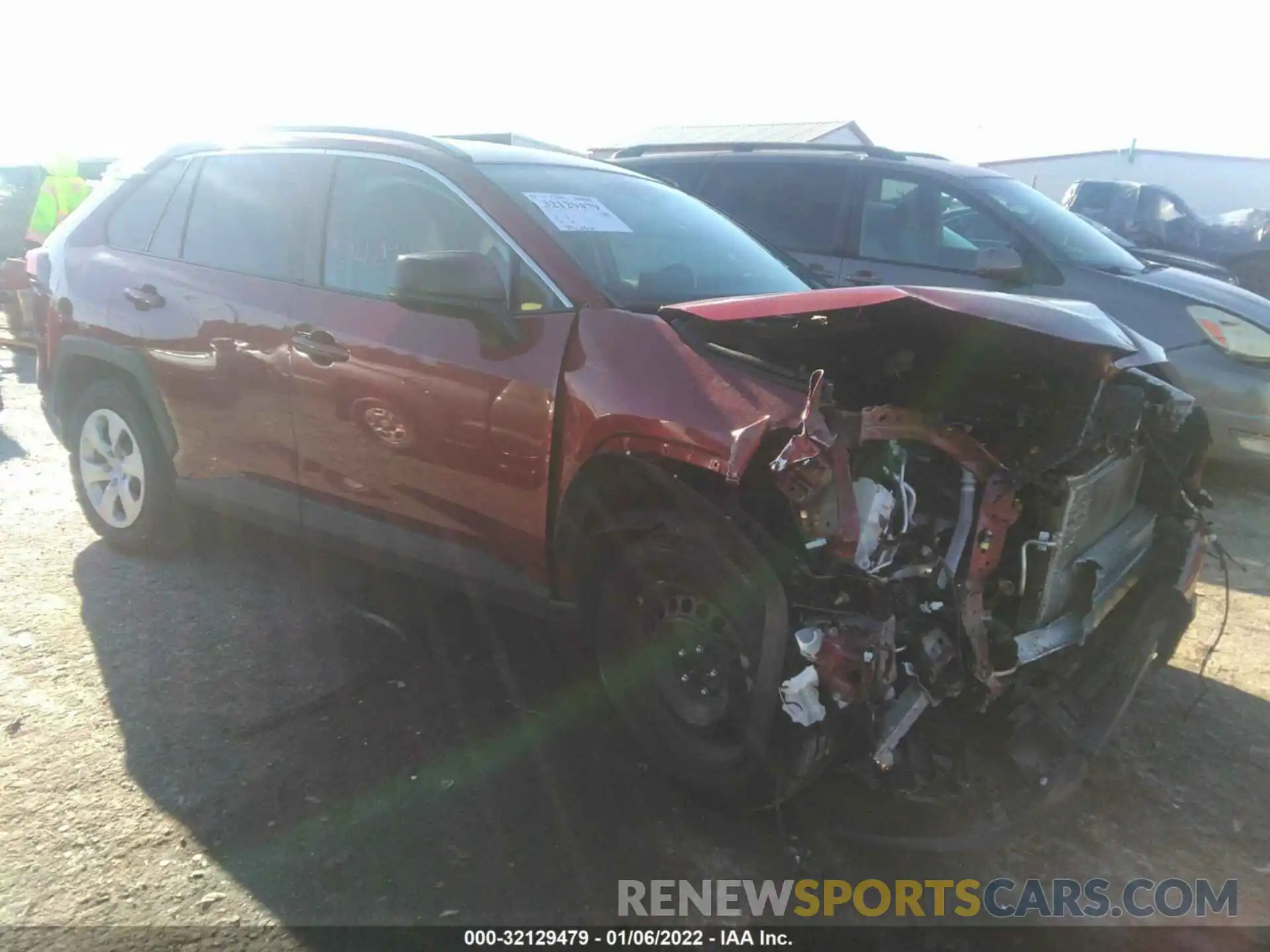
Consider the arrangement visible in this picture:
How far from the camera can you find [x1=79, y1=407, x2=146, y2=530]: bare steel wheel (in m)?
4.43

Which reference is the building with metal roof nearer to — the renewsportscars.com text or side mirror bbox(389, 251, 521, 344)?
side mirror bbox(389, 251, 521, 344)

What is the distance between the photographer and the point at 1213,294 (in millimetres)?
6039

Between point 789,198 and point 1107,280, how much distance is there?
85.5 inches

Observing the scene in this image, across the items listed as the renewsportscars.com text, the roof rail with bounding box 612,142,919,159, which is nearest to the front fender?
the renewsportscars.com text

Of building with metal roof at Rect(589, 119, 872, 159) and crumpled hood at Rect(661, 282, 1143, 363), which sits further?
building with metal roof at Rect(589, 119, 872, 159)

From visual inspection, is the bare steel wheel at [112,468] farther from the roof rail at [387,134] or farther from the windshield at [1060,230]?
the windshield at [1060,230]

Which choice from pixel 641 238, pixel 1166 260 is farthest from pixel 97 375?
pixel 1166 260

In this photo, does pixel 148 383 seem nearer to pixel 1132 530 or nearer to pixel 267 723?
pixel 267 723

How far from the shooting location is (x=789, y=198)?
270 inches

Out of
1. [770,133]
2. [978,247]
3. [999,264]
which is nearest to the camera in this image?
[999,264]

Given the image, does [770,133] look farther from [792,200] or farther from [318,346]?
[318,346]

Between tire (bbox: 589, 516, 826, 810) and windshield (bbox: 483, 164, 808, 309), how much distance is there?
2.82 feet

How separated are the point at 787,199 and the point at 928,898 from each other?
532 centimetres

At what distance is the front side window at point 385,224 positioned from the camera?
341 cm
